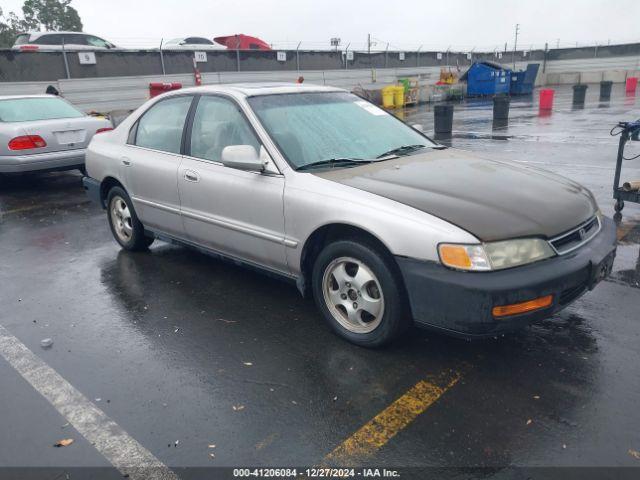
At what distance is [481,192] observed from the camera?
3305 millimetres

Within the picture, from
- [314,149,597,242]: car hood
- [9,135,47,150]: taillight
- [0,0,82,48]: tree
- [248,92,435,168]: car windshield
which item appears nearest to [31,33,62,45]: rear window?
[9,135,47,150]: taillight

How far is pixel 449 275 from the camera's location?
9.47 ft

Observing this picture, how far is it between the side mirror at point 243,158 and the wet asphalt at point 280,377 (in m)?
1.12

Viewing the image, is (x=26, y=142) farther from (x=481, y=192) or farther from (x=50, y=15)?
(x=50, y=15)

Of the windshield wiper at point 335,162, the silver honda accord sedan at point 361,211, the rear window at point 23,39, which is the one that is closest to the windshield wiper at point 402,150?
the silver honda accord sedan at point 361,211

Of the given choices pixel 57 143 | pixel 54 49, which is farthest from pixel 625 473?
pixel 54 49

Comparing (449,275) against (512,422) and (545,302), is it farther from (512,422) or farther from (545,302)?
(512,422)

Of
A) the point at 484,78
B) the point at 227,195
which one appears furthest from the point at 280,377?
the point at 484,78

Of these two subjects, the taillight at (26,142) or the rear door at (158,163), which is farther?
the taillight at (26,142)

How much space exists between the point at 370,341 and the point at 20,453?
6.44ft

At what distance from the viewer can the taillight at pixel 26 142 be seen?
8172mm

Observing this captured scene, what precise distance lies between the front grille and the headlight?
0.65ft

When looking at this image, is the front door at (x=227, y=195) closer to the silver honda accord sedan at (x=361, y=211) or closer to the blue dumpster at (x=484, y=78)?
the silver honda accord sedan at (x=361, y=211)

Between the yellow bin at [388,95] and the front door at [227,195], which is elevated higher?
the front door at [227,195]
